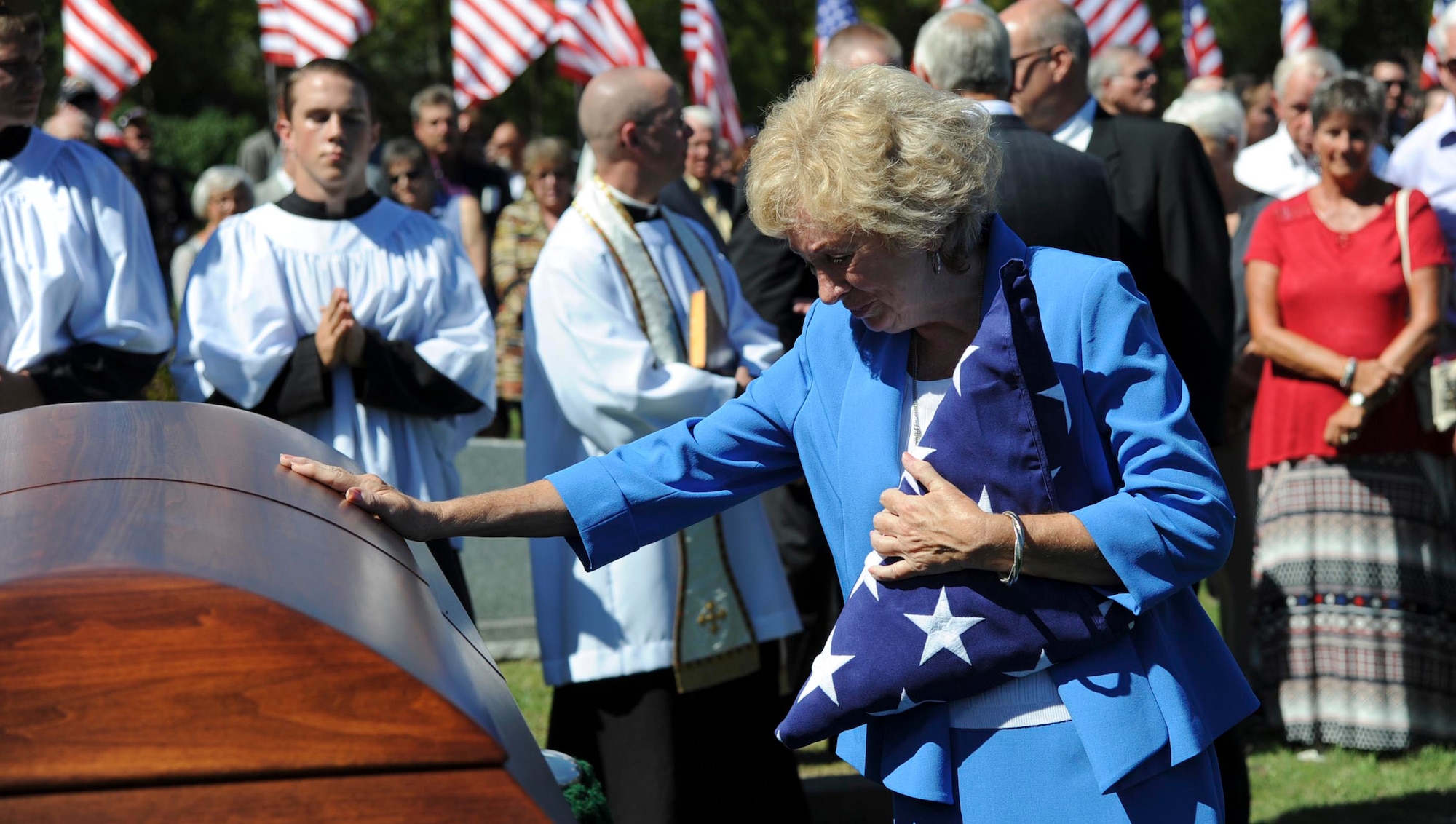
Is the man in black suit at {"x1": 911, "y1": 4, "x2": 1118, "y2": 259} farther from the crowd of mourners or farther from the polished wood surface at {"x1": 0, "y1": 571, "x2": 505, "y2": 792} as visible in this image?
the polished wood surface at {"x1": 0, "y1": 571, "x2": 505, "y2": 792}

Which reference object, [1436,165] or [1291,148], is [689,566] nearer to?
[1436,165]

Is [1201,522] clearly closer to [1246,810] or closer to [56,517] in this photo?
[56,517]

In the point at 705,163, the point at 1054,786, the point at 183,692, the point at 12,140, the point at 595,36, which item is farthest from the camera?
the point at 595,36

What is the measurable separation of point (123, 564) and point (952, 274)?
4.25ft

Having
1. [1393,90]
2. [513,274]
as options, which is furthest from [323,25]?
[1393,90]

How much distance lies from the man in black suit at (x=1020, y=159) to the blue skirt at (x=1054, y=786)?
1895 millimetres

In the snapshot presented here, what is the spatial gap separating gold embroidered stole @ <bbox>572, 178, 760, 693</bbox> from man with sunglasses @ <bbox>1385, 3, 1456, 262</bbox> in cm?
318

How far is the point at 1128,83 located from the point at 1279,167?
1.24 m

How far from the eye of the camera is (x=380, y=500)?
2338mm

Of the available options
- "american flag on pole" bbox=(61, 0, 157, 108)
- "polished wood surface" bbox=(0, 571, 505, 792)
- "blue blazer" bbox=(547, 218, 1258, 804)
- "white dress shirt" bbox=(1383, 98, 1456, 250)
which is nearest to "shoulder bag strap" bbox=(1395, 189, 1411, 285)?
"white dress shirt" bbox=(1383, 98, 1456, 250)

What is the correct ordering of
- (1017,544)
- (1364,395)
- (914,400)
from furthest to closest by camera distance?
(1364,395) < (914,400) < (1017,544)

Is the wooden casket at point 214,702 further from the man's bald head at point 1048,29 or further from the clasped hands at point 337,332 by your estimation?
the man's bald head at point 1048,29

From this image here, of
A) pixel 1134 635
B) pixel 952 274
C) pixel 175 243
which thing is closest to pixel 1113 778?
pixel 1134 635

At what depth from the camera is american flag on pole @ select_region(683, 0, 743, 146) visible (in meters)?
12.5
